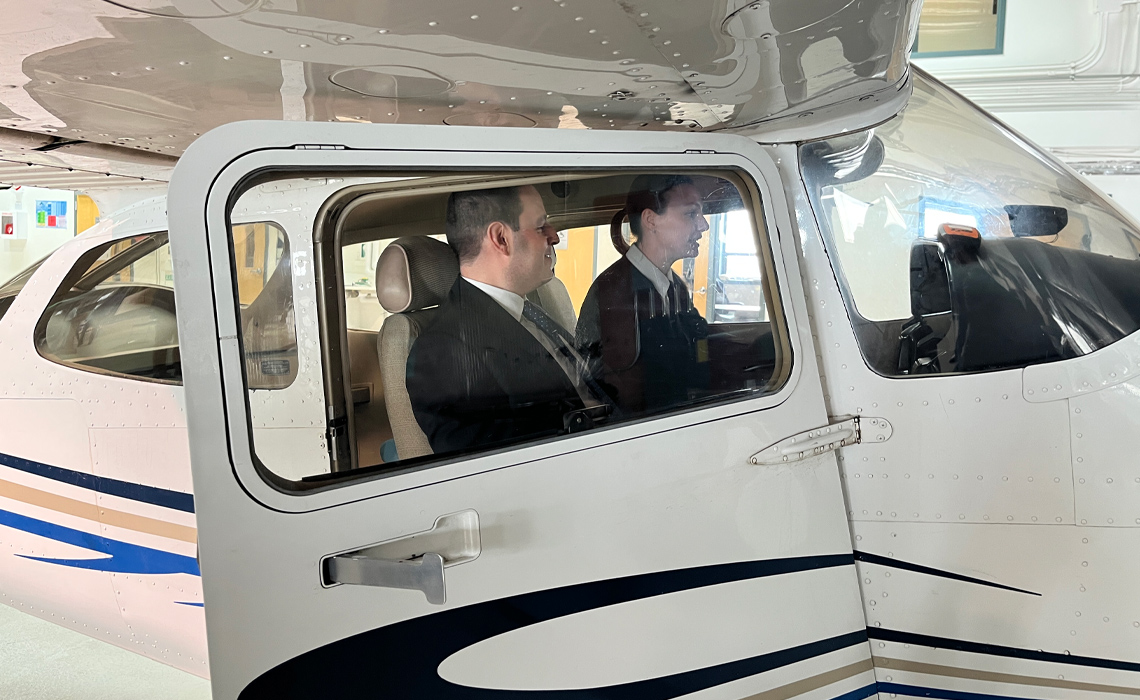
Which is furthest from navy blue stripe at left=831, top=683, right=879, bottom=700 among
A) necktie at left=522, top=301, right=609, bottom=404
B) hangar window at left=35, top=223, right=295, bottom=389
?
hangar window at left=35, top=223, right=295, bottom=389

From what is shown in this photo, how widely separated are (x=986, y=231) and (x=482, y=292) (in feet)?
3.78

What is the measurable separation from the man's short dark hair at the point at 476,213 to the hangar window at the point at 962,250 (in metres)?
0.75

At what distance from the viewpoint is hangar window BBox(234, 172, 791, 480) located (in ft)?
4.34

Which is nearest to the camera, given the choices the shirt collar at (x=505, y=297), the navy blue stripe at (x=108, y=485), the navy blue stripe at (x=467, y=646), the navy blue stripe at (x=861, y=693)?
the navy blue stripe at (x=467, y=646)

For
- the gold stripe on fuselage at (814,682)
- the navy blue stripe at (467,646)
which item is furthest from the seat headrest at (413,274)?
the gold stripe on fuselage at (814,682)

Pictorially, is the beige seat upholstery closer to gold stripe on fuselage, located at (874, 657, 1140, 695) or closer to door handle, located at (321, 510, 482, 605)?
door handle, located at (321, 510, 482, 605)

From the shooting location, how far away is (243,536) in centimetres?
104

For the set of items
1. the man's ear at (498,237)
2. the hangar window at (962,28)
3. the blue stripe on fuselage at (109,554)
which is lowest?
the blue stripe on fuselage at (109,554)

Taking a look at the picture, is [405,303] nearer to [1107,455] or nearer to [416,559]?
[416,559]

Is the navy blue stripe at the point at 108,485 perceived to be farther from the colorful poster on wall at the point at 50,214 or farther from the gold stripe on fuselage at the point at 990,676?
the colorful poster on wall at the point at 50,214

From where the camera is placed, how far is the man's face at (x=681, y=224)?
160 centimetres

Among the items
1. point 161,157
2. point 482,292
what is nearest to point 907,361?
point 482,292

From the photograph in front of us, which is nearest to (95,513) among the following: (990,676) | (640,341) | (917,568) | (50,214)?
(640,341)

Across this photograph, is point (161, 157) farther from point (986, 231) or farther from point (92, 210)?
point (92, 210)
